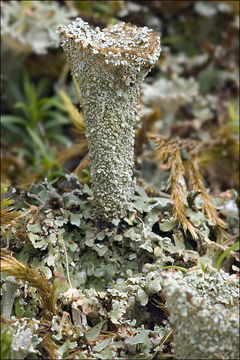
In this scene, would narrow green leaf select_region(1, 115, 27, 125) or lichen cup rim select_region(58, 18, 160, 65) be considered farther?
narrow green leaf select_region(1, 115, 27, 125)

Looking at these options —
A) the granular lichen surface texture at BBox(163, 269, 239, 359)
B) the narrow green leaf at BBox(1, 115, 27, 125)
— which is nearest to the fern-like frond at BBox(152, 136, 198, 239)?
the granular lichen surface texture at BBox(163, 269, 239, 359)

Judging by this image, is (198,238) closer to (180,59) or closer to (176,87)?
(176,87)

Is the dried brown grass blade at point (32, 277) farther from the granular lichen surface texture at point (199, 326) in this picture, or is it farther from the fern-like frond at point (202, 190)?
the fern-like frond at point (202, 190)

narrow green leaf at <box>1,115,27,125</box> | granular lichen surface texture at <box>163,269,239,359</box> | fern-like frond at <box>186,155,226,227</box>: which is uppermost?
narrow green leaf at <box>1,115,27,125</box>

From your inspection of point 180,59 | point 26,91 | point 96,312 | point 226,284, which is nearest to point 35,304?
point 96,312

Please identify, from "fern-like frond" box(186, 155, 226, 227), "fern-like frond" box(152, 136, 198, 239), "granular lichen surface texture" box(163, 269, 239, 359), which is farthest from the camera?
"fern-like frond" box(186, 155, 226, 227)

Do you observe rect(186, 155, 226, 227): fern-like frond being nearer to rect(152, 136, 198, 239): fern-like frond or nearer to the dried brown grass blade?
rect(152, 136, 198, 239): fern-like frond

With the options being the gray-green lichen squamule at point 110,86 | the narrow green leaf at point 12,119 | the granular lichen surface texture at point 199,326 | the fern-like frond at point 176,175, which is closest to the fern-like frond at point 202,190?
the fern-like frond at point 176,175

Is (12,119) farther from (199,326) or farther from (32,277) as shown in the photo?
(199,326)
